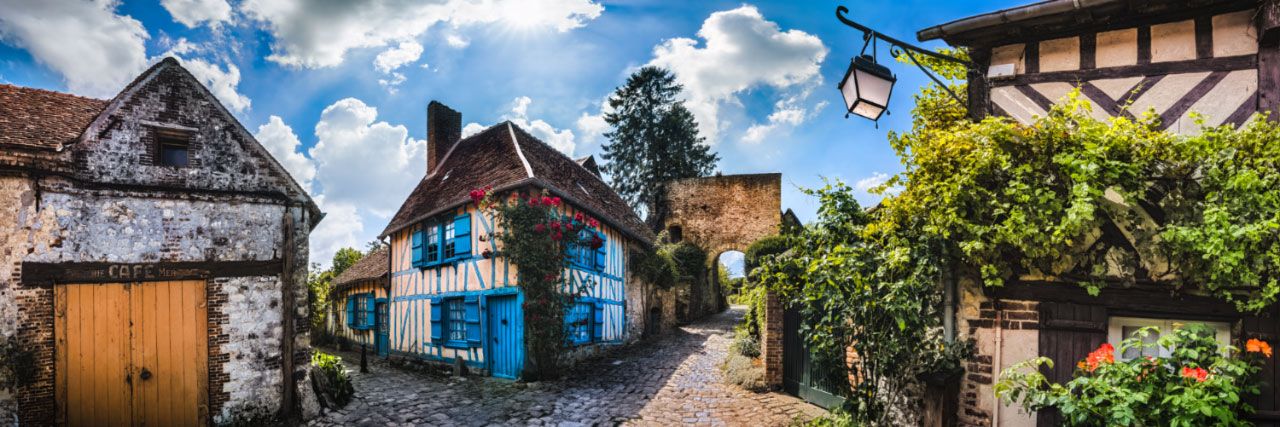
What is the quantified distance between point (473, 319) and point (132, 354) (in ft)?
16.6

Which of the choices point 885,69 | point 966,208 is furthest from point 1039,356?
point 885,69

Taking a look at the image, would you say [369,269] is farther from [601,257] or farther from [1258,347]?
[1258,347]

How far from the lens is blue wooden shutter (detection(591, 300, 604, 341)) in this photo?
40.3 ft

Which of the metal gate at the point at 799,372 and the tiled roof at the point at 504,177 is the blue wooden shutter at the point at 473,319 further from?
the metal gate at the point at 799,372

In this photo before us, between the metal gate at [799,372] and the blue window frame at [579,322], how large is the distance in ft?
13.1

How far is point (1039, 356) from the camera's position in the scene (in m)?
4.35

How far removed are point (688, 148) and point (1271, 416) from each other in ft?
80.6

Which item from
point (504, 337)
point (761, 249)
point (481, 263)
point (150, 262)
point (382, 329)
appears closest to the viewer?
point (150, 262)

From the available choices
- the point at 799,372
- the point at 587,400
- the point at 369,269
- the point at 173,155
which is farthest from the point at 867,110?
the point at 369,269

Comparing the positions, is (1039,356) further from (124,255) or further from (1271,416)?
(124,255)

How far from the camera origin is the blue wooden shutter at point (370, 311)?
15.3 metres

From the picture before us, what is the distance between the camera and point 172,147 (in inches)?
290

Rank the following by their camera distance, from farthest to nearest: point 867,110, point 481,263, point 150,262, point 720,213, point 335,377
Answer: point 720,213 → point 481,263 → point 335,377 → point 150,262 → point 867,110

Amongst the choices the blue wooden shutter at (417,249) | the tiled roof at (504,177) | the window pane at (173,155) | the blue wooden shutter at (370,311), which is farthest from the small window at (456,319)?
the window pane at (173,155)
